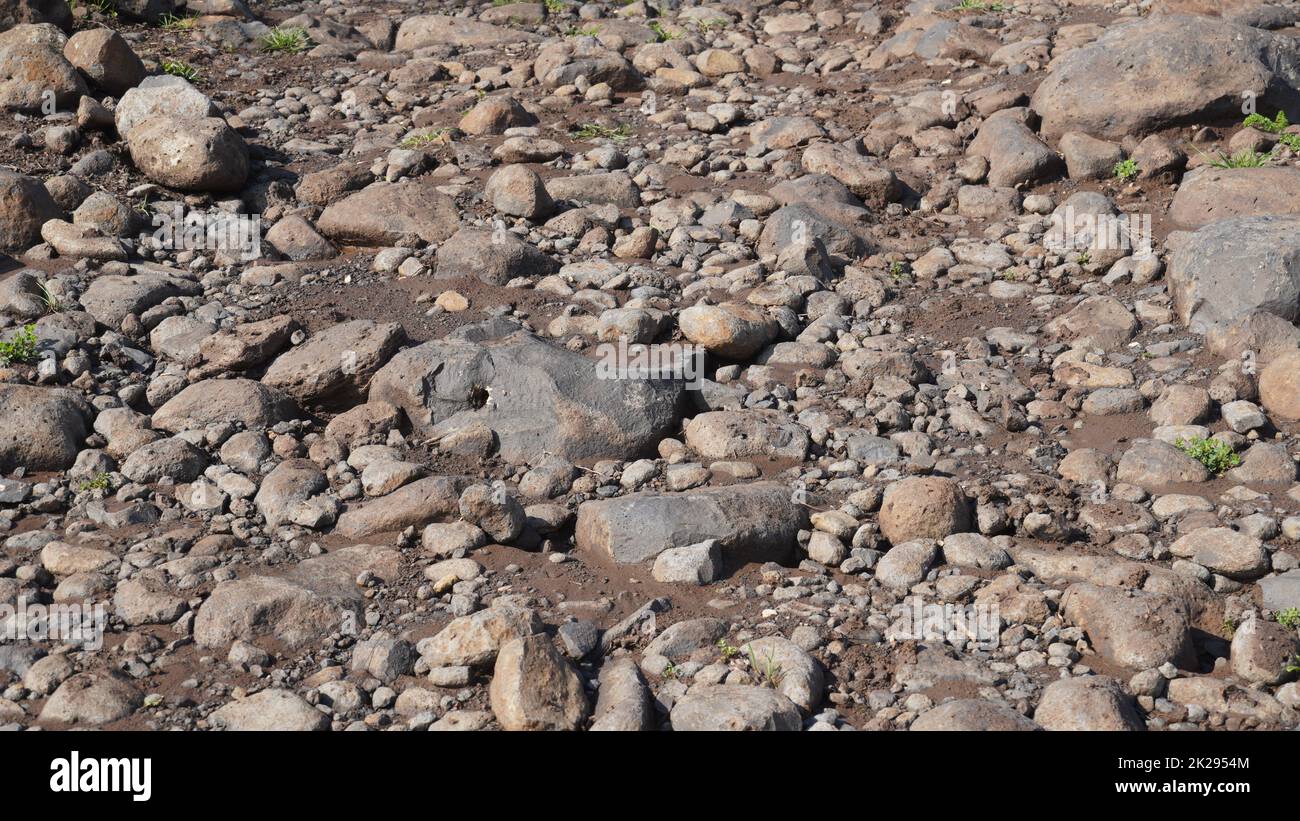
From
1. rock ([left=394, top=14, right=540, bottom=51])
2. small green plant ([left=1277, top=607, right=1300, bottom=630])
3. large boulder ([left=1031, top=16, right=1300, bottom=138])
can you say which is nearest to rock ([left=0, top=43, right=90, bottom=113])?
rock ([left=394, top=14, right=540, bottom=51])

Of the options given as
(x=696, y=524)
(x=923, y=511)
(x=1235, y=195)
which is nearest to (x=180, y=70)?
(x=696, y=524)

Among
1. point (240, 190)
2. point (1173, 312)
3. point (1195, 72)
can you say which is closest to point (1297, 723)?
point (1173, 312)

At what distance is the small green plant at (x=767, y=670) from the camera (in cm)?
550

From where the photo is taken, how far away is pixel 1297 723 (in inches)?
206

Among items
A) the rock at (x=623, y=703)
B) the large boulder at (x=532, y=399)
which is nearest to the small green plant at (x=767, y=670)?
the rock at (x=623, y=703)

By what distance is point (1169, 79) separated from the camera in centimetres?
1031

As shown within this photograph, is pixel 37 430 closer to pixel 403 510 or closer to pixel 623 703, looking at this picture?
pixel 403 510

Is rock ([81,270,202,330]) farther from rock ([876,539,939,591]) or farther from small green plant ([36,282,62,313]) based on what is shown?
rock ([876,539,939,591])

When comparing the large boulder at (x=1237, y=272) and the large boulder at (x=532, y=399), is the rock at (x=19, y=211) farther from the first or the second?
the large boulder at (x=1237, y=272)

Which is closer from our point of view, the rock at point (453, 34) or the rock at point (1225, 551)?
the rock at point (1225, 551)

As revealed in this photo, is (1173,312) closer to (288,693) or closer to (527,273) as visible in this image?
(527,273)

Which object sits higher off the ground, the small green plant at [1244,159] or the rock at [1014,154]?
the small green plant at [1244,159]

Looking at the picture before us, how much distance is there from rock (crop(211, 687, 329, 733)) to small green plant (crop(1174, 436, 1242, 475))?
5.04 metres

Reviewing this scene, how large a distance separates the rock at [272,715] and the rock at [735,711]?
61.4 inches
